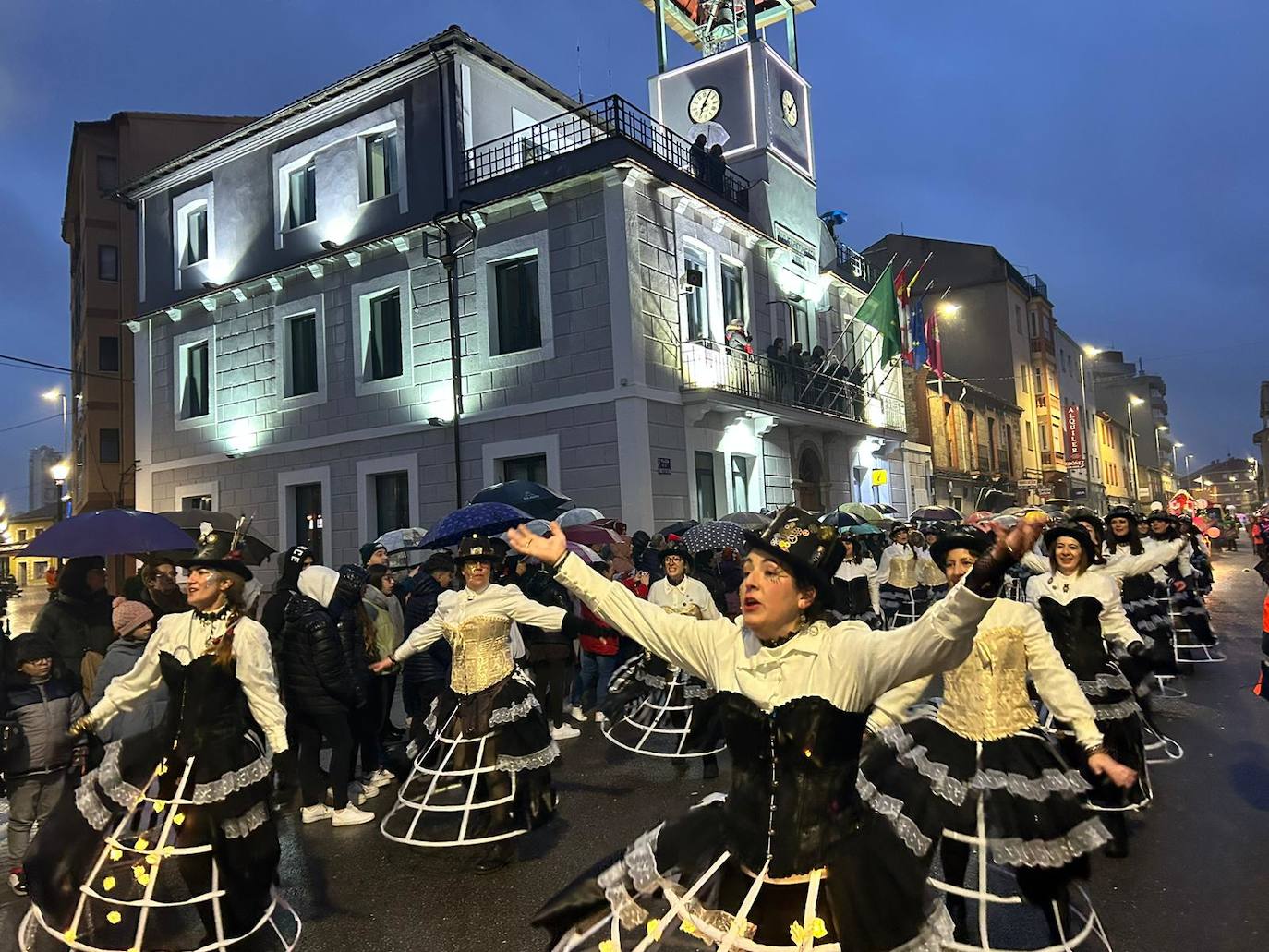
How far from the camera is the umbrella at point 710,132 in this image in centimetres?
2220

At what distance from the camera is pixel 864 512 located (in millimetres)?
19266

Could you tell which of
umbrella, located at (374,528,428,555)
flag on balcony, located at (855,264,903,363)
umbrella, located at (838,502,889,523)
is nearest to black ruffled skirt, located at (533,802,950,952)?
umbrella, located at (374,528,428,555)

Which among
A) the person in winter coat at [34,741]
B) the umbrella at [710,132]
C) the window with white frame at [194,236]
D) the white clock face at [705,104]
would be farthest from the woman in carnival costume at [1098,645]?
the window with white frame at [194,236]

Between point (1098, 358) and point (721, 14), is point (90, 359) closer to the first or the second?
point (721, 14)

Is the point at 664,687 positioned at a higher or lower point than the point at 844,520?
lower

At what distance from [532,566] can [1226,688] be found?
325 inches

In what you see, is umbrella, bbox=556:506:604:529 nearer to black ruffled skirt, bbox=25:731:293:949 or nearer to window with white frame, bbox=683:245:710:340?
window with white frame, bbox=683:245:710:340

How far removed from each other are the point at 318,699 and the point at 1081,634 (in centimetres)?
534

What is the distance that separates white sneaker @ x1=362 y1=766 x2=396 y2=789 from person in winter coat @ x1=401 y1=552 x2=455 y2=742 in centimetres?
47

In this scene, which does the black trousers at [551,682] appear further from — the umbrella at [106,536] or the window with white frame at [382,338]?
the window with white frame at [382,338]

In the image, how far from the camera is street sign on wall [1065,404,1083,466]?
5325 centimetres

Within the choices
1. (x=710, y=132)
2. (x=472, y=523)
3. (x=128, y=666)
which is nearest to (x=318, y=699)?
(x=128, y=666)

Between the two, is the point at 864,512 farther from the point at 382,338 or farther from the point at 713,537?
the point at 382,338

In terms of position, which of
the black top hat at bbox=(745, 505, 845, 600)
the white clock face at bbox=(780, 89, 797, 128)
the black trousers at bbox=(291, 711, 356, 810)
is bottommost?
the black trousers at bbox=(291, 711, 356, 810)
